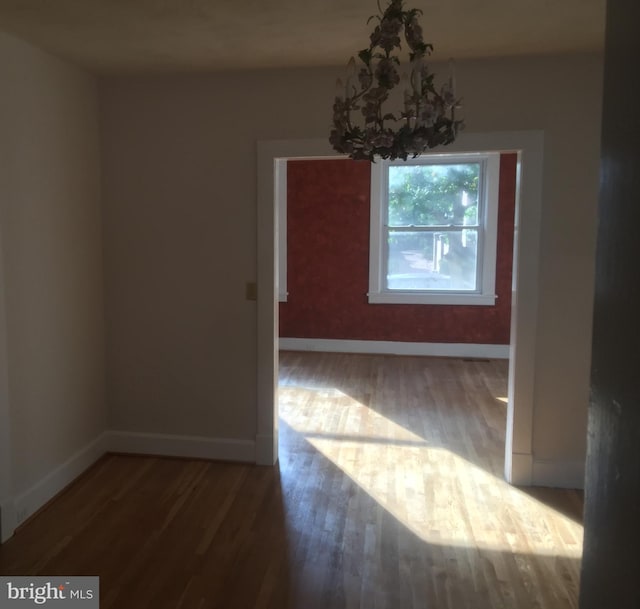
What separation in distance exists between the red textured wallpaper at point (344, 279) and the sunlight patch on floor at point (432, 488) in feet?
7.23

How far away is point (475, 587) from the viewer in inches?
84.0

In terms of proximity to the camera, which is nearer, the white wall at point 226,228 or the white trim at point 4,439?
the white trim at point 4,439

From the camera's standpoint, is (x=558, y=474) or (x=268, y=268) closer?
(x=558, y=474)

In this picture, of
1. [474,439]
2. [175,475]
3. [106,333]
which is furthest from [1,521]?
[474,439]

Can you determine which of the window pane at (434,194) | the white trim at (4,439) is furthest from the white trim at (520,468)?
the window pane at (434,194)

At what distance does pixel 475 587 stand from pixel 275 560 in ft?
2.76

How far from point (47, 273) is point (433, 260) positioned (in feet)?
14.7

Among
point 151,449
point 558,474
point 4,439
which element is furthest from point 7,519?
point 558,474

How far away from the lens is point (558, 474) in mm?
2984

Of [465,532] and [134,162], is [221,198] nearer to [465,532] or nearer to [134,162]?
[134,162]

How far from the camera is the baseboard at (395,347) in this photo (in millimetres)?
6160

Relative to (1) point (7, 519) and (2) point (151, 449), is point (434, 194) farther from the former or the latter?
(1) point (7, 519)

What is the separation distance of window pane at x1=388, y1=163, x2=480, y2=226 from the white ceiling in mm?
3339

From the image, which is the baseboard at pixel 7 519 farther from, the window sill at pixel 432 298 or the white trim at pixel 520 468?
the window sill at pixel 432 298
